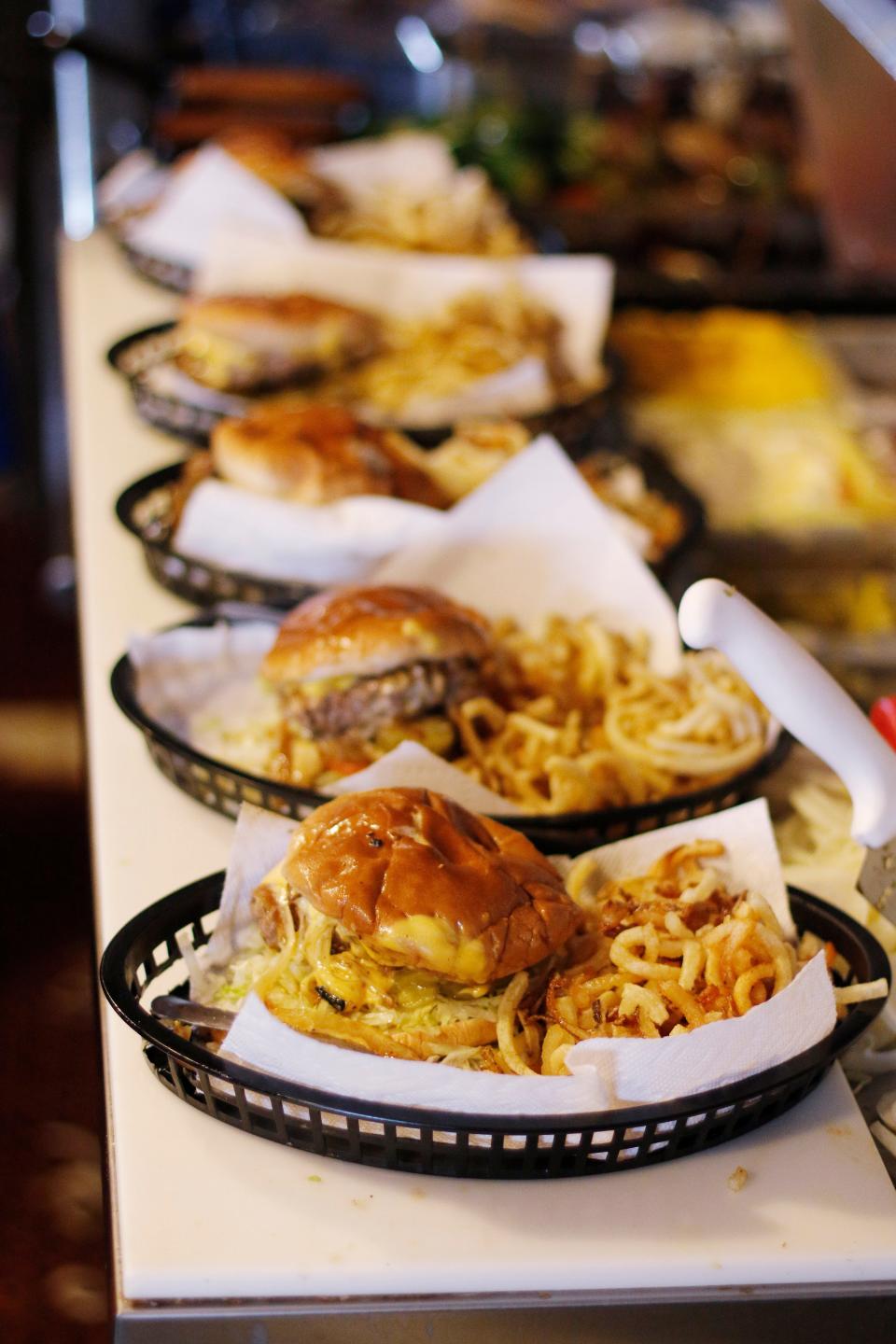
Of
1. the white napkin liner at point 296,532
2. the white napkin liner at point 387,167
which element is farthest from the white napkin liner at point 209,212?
the white napkin liner at point 296,532

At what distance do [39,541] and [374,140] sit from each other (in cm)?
203

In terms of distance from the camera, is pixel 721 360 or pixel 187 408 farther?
pixel 721 360

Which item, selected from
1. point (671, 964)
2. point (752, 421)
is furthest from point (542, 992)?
point (752, 421)

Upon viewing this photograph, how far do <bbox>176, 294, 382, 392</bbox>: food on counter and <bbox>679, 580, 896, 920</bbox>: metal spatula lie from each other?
1878 mm

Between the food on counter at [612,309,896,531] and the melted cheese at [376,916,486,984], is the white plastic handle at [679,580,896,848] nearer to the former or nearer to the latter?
the melted cheese at [376,916,486,984]

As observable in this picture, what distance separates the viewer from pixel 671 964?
155cm

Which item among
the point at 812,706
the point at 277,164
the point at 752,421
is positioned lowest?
the point at 752,421

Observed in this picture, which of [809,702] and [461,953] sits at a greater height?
[809,702]

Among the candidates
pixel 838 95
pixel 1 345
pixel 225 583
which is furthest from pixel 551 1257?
pixel 1 345

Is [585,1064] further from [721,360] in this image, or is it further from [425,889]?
[721,360]

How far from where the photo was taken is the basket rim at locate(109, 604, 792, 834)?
1778mm

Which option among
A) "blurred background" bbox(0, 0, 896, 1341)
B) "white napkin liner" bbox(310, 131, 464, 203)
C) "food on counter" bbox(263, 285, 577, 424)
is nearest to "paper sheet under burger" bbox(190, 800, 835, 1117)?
"blurred background" bbox(0, 0, 896, 1341)

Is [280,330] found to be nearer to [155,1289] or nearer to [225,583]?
[225,583]

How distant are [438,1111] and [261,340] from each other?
209cm
